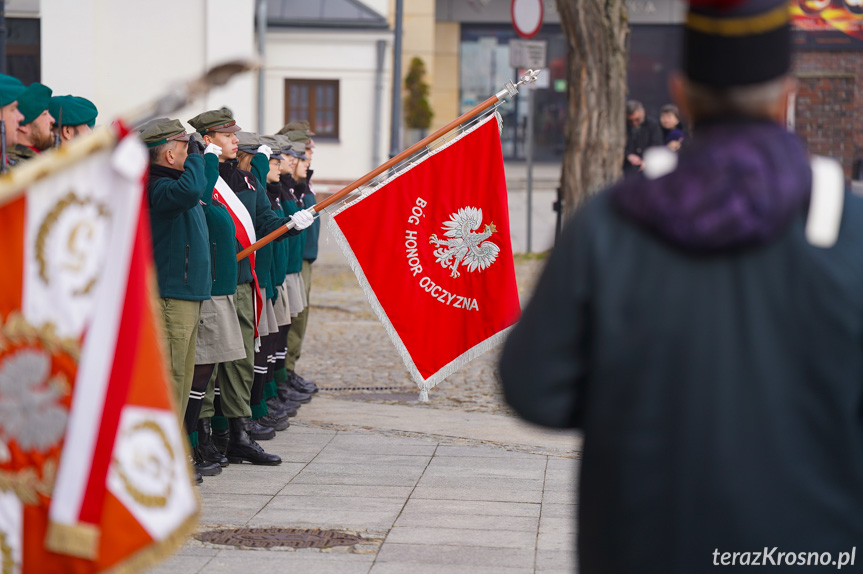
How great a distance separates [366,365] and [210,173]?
4509mm

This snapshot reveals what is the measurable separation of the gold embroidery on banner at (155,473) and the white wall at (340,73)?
944 inches

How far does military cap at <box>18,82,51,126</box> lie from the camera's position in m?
5.54

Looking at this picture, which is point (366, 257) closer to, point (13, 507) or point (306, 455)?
point (306, 455)

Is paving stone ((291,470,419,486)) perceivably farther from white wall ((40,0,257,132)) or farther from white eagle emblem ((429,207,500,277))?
white wall ((40,0,257,132))

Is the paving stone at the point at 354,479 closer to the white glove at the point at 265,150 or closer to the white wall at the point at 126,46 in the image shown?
the white glove at the point at 265,150

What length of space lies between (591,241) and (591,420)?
335 millimetres

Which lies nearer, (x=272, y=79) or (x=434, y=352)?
(x=434, y=352)

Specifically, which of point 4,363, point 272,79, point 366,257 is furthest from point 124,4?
point 4,363

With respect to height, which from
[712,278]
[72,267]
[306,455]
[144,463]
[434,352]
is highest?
[712,278]

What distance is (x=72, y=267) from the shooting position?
271cm

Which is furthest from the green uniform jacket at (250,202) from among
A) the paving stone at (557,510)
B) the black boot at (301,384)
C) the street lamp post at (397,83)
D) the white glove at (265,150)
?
the street lamp post at (397,83)

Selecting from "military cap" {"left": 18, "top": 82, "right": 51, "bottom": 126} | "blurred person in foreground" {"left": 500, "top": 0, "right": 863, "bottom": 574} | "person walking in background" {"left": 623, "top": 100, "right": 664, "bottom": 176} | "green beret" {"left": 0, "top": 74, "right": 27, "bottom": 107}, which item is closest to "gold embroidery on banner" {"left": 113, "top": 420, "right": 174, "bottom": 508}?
"blurred person in foreground" {"left": 500, "top": 0, "right": 863, "bottom": 574}

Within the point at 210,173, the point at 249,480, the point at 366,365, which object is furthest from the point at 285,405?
the point at 210,173

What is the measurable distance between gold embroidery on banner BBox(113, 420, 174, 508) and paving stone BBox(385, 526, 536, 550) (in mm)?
2845
